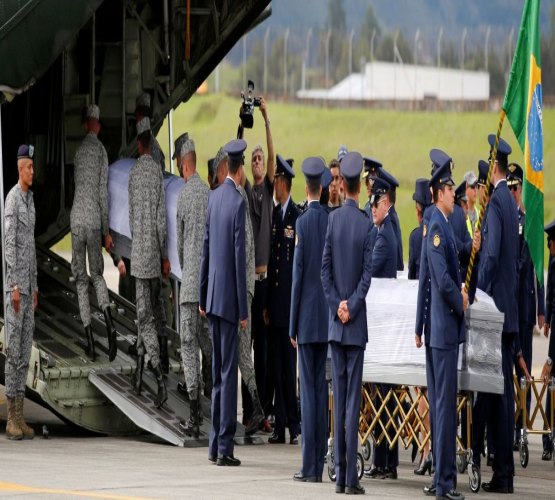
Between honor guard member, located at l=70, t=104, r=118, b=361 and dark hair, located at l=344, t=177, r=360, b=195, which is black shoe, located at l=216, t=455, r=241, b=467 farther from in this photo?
honor guard member, located at l=70, t=104, r=118, b=361

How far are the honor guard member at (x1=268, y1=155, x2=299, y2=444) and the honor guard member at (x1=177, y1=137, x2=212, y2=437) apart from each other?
810mm

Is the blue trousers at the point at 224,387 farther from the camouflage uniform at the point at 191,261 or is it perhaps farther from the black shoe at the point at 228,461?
the camouflage uniform at the point at 191,261

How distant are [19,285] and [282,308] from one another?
80.8 inches

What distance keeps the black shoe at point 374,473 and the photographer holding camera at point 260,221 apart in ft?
6.74

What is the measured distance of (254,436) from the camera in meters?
11.2

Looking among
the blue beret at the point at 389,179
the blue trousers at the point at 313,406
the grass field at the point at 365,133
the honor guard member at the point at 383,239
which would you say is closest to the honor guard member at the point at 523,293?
the blue beret at the point at 389,179

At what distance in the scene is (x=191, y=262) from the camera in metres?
10.5

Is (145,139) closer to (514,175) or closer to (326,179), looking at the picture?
(326,179)

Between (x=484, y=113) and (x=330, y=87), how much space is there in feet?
61.3

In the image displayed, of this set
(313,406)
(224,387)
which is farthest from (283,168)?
(313,406)

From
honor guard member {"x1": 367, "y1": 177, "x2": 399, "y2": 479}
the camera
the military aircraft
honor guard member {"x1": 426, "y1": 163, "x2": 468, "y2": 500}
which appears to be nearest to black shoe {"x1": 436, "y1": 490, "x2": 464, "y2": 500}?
honor guard member {"x1": 426, "y1": 163, "x2": 468, "y2": 500}

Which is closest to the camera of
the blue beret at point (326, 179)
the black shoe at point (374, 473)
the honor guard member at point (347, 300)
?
the honor guard member at point (347, 300)

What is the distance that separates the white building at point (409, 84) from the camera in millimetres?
75188

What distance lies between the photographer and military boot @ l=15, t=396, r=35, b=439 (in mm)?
10656
